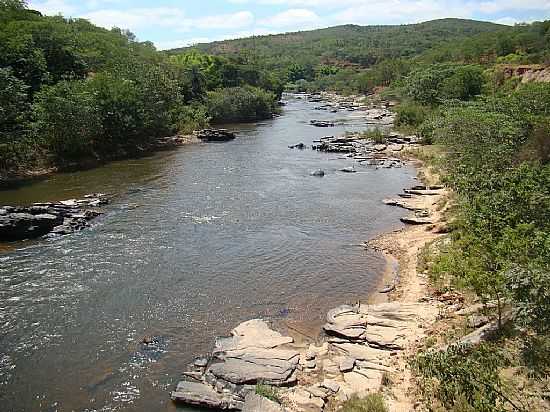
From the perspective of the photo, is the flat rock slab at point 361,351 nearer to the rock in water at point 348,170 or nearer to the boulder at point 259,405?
the boulder at point 259,405

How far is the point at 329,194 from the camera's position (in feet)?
134

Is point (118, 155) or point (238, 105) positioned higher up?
point (238, 105)

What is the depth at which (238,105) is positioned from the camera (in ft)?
282

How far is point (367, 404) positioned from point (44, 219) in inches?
967

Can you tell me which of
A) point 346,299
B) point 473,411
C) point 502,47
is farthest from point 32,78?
point 502,47

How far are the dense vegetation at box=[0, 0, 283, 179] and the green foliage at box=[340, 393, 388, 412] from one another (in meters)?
38.3

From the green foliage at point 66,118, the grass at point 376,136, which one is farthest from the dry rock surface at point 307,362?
the grass at point 376,136

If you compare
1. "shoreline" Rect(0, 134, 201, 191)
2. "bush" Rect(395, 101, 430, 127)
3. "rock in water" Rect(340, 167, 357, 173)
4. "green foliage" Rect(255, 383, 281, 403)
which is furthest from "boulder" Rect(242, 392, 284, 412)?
"bush" Rect(395, 101, 430, 127)

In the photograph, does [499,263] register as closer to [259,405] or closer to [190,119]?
[259,405]

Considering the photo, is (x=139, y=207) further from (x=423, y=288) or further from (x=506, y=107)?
(x=506, y=107)

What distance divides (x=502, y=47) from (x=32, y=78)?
91152 mm

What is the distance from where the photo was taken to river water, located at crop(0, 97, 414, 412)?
1688 centimetres

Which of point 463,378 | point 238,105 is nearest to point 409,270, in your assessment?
point 463,378

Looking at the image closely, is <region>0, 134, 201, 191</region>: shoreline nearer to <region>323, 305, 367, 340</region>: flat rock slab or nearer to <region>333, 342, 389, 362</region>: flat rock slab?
<region>323, 305, 367, 340</region>: flat rock slab
